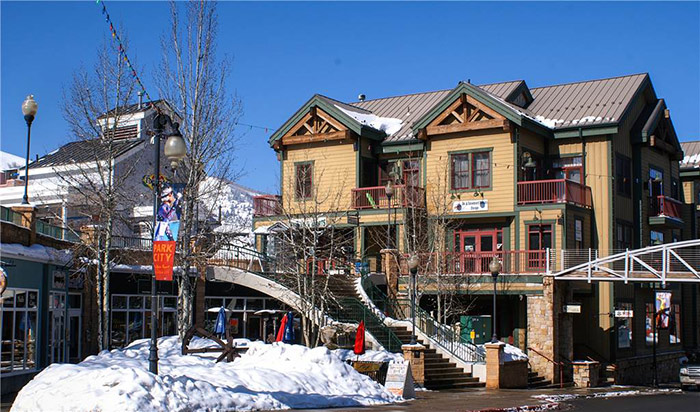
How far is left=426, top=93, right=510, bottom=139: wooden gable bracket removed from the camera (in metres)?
36.2

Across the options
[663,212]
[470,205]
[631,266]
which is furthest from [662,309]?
[470,205]

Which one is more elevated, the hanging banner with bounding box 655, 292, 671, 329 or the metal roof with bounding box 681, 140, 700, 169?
the metal roof with bounding box 681, 140, 700, 169

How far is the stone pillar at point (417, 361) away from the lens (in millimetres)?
26016

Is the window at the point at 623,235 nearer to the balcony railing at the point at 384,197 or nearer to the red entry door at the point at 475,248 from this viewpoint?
the red entry door at the point at 475,248

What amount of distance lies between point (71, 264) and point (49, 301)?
187 centimetres

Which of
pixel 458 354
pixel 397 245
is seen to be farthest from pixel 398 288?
pixel 458 354

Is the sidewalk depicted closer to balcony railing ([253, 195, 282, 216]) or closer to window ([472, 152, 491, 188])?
window ([472, 152, 491, 188])

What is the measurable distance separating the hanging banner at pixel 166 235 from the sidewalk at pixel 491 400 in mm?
4578

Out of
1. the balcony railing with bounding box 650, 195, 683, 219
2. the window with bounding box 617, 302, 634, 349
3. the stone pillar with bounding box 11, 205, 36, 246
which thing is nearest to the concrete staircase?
the window with bounding box 617, 302, 634, 349

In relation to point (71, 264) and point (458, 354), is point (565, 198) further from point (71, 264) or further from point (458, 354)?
point (71, 264)

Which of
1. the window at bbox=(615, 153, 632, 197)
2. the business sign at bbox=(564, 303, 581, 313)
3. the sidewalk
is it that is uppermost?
the window at bbox=(615, 153, 632, 197)

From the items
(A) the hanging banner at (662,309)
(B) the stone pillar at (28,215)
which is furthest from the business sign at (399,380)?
(A) the hanging banner at (662,309)

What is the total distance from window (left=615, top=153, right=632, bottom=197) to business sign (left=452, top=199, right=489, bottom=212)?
600cm

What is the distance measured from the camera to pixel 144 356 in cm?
2566
